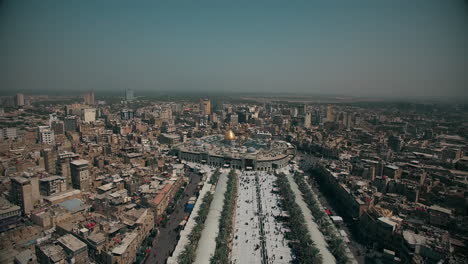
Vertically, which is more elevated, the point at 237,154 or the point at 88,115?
the point at 88,115

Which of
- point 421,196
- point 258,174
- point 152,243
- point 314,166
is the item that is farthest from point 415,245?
point 314,166

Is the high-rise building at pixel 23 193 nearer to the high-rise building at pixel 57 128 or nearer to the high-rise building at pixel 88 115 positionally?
the high-rise building at pixel 57 128

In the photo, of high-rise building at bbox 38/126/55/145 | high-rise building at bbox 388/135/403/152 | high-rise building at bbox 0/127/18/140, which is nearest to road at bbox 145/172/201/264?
high-rise building at bbox 0/127/18/140

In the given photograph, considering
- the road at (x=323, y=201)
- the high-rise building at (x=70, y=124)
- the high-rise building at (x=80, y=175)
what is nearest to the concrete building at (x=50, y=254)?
the high-rise building at (x=80, y=175)

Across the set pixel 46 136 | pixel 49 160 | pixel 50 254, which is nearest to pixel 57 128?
pixel 46 136

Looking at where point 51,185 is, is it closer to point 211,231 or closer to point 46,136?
point 211,231
